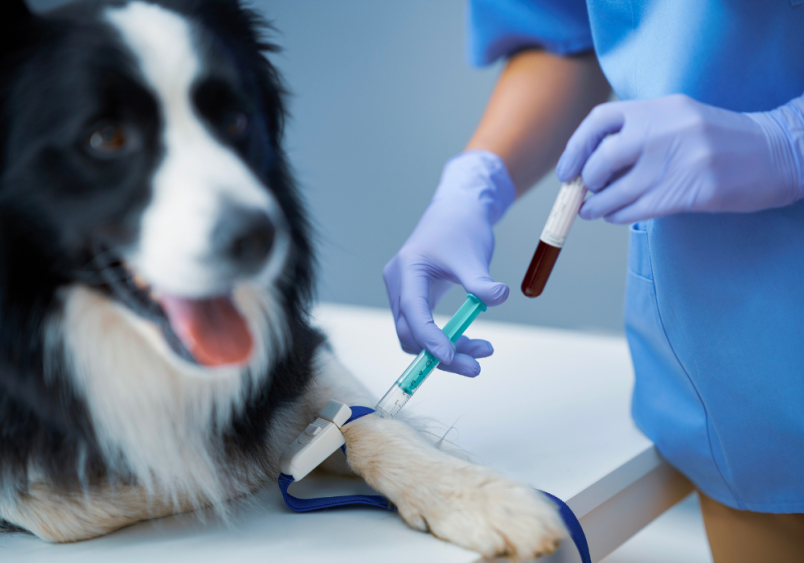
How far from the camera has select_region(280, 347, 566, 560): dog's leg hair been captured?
0.53 m

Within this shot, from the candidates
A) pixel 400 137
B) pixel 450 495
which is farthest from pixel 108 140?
pixel 400 137

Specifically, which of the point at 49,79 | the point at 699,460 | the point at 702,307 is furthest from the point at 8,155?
the point at 699,460

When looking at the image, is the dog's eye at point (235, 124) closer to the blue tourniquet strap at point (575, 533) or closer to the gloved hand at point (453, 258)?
the gloved hand at point (453, 258)

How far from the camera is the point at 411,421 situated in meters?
0.77

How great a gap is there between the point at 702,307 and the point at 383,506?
18.3 inches

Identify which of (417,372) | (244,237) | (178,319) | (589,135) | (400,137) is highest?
(589,135)

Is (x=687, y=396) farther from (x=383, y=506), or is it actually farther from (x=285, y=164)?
(x=285, y=164)

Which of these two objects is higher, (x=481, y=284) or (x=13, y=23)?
(x=13, y=23)

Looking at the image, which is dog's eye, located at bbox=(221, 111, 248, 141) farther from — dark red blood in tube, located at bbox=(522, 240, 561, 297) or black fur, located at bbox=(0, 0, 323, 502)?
dark red blood in tube, located at bbox=(522, 240, 561, 297)

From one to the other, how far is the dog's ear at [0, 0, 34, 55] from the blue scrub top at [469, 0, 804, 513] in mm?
699

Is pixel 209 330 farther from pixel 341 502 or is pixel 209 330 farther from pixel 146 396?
pixel 341 502

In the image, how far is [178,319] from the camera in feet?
1.94

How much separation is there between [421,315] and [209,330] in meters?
0.31

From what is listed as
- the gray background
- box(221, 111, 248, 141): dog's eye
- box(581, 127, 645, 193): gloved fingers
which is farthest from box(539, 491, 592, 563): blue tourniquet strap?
the gray background
